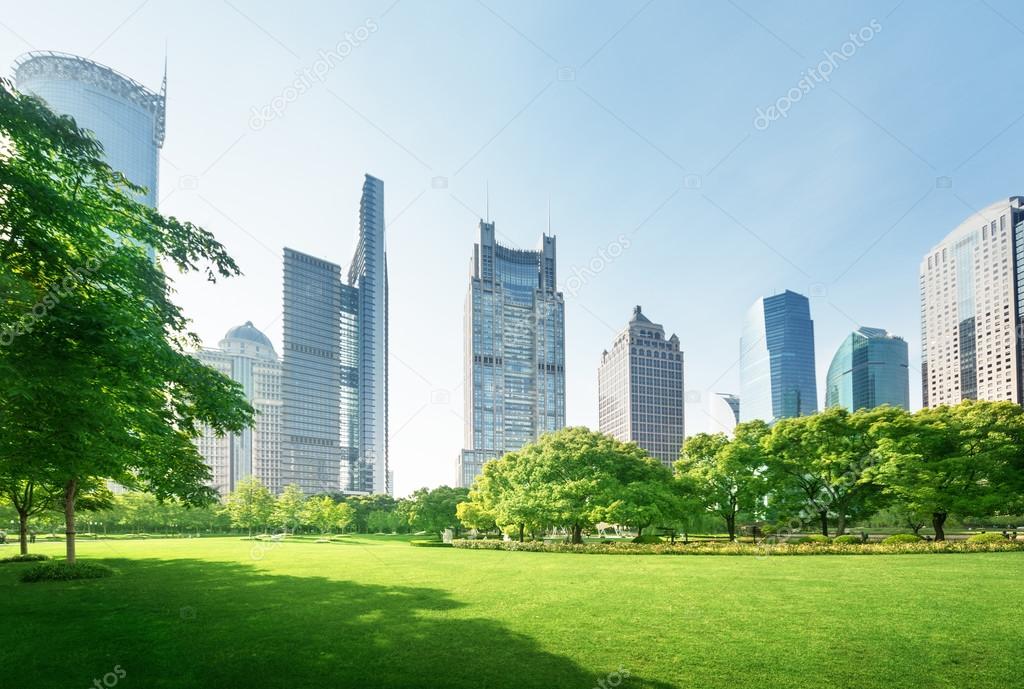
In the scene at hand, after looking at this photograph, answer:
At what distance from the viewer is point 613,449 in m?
51.4

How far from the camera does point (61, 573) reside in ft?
74.0

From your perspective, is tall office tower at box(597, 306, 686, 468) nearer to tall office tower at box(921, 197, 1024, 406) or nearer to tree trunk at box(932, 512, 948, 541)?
tall office tower at box(921, 197, 1024, 406)

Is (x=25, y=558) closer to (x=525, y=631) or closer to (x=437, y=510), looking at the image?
(x=525, y=631)

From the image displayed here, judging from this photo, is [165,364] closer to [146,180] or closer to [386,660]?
[386,660]

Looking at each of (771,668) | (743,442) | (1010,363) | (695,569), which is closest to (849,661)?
(771,668)

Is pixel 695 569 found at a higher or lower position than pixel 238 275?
lower

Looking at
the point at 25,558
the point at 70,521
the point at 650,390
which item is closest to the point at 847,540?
the point at 70,521

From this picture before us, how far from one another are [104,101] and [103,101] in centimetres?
28

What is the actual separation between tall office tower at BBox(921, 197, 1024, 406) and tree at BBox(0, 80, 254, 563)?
146 metres

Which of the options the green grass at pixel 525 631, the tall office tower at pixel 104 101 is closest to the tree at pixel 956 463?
the green grass at pixel 525 631

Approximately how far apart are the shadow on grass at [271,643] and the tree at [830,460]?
34945mm

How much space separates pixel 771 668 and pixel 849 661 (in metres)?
1.63

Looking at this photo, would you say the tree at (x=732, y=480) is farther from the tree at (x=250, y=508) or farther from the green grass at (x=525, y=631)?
the tree at (x=250, y=508)

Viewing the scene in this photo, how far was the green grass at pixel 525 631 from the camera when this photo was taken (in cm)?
969
